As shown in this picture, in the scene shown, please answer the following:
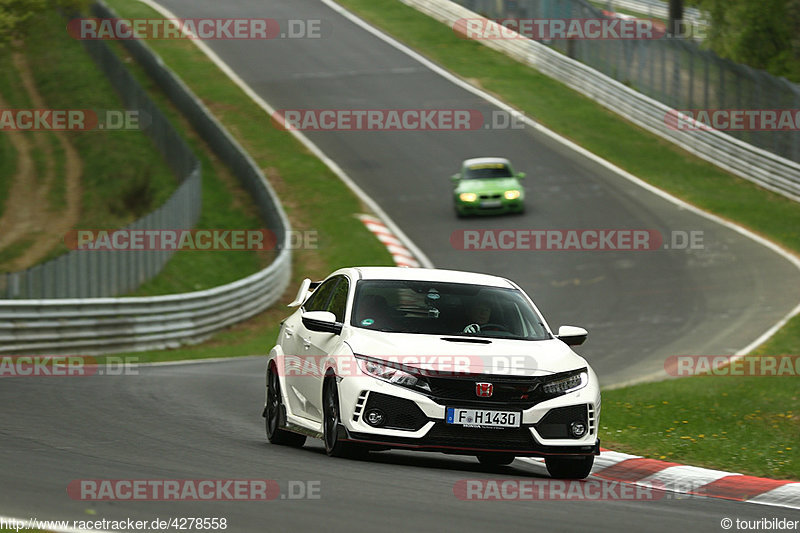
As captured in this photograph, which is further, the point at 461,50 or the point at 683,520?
the point at 461,50

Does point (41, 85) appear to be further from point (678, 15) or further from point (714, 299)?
point (714, 299)

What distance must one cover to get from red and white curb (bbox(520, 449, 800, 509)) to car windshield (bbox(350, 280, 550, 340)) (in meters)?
1.34

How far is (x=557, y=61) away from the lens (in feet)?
167

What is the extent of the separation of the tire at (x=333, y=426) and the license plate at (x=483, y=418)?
31.0 inches

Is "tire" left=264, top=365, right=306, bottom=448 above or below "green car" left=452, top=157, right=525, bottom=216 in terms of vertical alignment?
above

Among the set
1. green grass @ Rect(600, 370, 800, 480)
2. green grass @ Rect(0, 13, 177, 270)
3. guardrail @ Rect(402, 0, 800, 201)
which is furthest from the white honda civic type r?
guardrail @ Rect(402, 0, 800, 201)

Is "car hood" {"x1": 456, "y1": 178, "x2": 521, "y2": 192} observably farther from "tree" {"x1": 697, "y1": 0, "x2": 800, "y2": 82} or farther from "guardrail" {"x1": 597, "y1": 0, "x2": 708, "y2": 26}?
"guardrail" {"x1": 597, "y1": 0, "x2": 708, "y2": 26}

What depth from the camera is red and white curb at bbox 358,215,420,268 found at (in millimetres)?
31272

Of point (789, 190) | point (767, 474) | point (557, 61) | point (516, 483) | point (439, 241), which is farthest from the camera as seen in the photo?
point (557, 61)

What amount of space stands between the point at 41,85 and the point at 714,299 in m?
32.2

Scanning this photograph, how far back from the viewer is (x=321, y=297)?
1171 cm

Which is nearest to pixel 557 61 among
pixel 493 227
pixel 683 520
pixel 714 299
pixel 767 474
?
pixel 493 227

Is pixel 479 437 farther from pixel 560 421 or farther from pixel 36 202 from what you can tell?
pixel 36 202

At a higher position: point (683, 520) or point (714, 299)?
point (683, 520)
